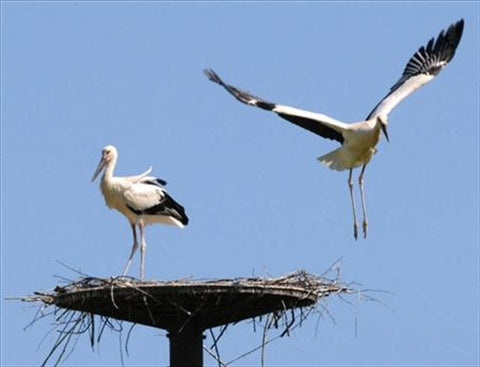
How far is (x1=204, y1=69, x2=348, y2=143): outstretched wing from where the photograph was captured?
2003 cm

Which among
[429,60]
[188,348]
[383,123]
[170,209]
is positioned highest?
[429,60]

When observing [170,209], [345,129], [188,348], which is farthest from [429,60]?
[188,348]

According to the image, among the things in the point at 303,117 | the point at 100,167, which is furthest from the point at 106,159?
the point at 303,117

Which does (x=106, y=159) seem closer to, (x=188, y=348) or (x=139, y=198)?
(x=139, y=198)

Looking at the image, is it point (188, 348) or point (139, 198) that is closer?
point (188, 348)

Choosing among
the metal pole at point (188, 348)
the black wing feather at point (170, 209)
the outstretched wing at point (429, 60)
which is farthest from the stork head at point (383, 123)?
the metal pole at point (188, 348)

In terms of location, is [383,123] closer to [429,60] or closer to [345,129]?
[345,129]

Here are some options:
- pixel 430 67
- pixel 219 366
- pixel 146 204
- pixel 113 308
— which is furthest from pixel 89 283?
pixel 430 67

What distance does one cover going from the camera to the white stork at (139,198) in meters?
21.0

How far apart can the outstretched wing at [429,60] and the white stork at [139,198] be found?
286cm

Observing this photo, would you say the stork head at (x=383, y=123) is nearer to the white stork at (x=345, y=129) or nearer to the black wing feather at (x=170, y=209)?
the white stork at (x=345, y=129)

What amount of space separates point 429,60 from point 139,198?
406 centimetres

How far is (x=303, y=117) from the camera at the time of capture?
20406 mm

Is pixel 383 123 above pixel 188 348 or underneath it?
above
